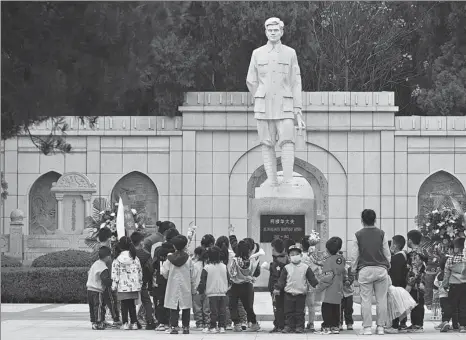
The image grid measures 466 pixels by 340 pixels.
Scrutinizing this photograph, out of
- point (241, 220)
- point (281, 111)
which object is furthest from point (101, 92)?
point (241, 220)

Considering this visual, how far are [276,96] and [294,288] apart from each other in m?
7.29

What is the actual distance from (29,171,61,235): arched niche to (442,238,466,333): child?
17356 millimetres

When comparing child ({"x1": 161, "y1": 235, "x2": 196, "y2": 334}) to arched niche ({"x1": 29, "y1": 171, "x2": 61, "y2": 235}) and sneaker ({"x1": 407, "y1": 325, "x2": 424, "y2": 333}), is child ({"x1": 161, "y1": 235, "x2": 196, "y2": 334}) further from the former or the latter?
arched niche ({"x1": 29, "y1": 171, "x2": 61, "y2": 235})

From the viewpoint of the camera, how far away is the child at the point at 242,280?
15.9 meters

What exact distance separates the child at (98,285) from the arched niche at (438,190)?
1664 centimetres

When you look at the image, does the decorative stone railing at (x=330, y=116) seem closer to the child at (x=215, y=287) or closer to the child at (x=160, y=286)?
the child at (x=160, y=286)

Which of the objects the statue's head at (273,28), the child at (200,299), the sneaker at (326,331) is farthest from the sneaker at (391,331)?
the statue's head at (273,28)

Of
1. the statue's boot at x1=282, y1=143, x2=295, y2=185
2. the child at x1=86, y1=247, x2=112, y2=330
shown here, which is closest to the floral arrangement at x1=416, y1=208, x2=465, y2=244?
the statue's boot at x1=282, y1=143, x2=295, y2=185

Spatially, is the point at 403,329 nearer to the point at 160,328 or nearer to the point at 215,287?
the point at 215,287

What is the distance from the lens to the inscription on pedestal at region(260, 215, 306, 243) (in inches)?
850

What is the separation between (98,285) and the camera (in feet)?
52.6

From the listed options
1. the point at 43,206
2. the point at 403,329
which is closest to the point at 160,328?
the point at 403,329

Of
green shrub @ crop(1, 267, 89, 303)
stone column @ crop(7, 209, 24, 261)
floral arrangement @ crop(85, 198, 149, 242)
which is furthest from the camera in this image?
stone column @ crop(7, 209, 24, 261)

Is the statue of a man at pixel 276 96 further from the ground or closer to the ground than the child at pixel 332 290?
further from the ground
